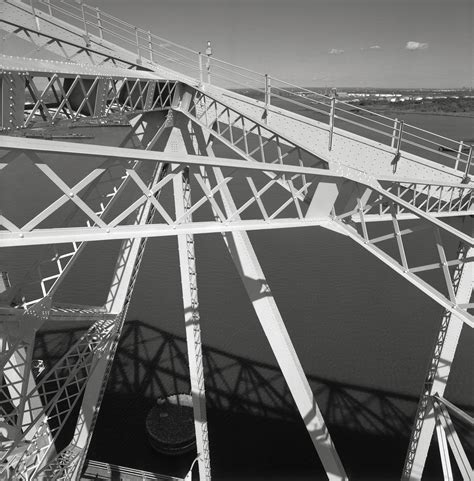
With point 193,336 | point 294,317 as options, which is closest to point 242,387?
point 294,317

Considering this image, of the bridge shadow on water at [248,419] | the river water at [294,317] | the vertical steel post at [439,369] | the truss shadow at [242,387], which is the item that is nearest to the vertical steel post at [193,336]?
the bridge shadow on water at [248,419]

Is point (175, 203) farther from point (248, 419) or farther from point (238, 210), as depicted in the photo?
point (248, 419)

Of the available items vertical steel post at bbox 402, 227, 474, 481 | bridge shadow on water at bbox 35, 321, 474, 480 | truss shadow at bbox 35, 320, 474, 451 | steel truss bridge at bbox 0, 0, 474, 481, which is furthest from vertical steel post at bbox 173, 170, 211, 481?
truss shadow at bbox 35, 320, 474, 451

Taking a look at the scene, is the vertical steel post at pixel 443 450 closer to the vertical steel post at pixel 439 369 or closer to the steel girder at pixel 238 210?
the vertical steel post at pixel 439 369

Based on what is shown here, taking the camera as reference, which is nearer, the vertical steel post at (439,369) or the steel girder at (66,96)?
the steel girder at (66,96)

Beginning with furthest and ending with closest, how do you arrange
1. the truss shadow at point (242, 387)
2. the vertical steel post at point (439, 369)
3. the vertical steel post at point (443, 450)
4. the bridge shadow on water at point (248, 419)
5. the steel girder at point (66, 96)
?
1. the truss shadow at point (242, 387)
2. the bridge shadow on water at point (248, 419)
3. the vertical steel post at point (439, 369)
4. the vertical steel post at point (443, 450)
5. the steel girder at point (66, 96)

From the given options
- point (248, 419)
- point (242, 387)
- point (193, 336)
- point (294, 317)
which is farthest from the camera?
point (294, 317)

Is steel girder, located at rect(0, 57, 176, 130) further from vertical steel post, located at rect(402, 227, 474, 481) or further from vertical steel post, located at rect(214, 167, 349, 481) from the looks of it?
vertical steel post, located at rect(402, 227, 474, 481)

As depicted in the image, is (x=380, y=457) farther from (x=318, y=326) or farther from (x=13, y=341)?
(x=13, y=341)
